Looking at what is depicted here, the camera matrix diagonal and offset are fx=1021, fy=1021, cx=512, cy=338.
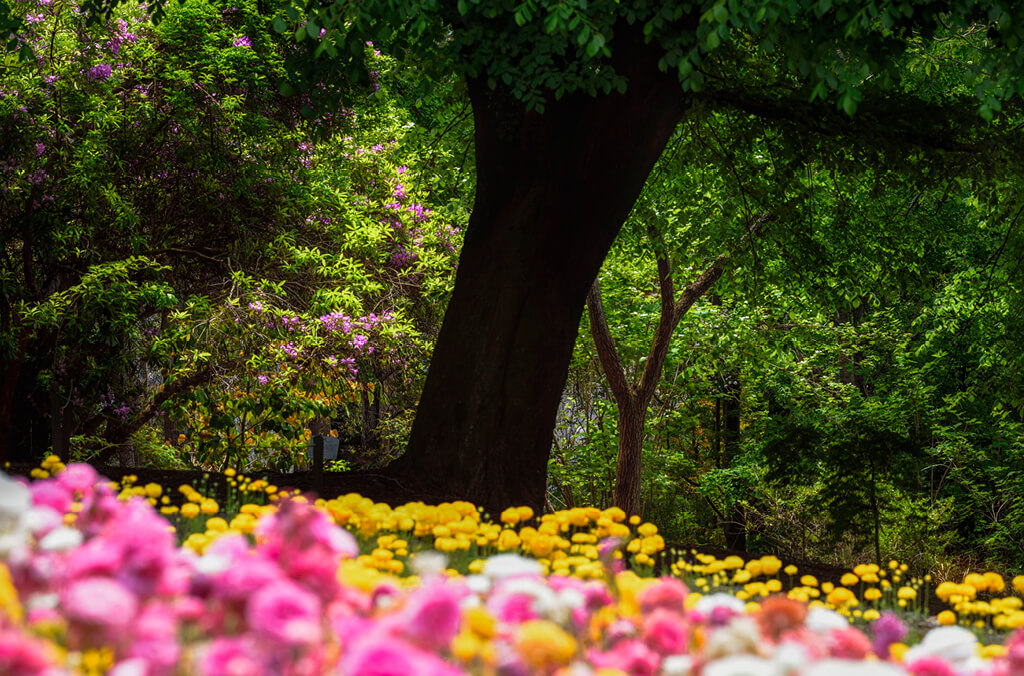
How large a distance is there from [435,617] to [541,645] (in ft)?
0.74

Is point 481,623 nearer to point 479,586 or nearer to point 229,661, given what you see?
point 479,586

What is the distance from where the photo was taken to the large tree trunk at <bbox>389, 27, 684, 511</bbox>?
751cm

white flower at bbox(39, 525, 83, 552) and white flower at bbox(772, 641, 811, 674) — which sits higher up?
white flower at bbox(39, 525, 83, 552)

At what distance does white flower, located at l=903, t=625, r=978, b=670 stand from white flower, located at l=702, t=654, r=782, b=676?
1.98ft

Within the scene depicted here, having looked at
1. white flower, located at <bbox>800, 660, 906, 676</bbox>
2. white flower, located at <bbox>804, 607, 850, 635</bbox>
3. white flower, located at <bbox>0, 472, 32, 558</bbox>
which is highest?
white flower, located at <bbox>0, 472, 32, 558</bbox>

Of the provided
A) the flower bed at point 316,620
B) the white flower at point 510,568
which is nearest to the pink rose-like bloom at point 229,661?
the flower bed at point 316,620

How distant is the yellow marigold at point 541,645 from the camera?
2037 millimetres

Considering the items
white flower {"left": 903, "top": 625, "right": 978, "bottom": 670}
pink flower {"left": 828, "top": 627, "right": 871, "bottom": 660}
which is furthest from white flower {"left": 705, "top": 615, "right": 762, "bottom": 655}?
white flower {"left": 903, "top": 625, "right": 978, "bottom": 670}

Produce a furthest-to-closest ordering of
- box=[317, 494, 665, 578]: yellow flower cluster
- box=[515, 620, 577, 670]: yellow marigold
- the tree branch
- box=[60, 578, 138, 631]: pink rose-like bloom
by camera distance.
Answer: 1. the tree branch
2. box=[317, 494, 665, 578]: yellow flower cluster
3. box=[515, 620, 577, 670]: yellow marigold
4. box=[60, 578, 138, 631]: pink rose-like bloom

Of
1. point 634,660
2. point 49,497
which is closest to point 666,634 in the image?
point 634,660

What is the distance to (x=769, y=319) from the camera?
60.0ft

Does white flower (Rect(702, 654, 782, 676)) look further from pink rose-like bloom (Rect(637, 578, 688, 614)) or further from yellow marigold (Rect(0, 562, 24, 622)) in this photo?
yellow marigold (Rect(0, 562, 24, 622))

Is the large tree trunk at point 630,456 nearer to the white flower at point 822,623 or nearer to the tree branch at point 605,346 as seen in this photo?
the tree branch at point 605,346

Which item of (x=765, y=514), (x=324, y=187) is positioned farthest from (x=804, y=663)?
(x=765, y=514)
